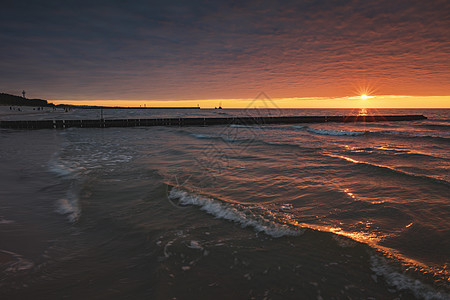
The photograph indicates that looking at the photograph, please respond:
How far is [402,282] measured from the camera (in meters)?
3.98

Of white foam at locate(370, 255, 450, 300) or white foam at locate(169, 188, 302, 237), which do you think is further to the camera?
white foam at locate(169, 188, 302, 237)

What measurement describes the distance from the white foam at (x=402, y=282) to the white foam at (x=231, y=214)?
164 cm

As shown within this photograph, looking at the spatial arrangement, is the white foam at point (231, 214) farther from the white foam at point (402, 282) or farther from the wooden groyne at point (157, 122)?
the wooden groyne at point (157, 122)

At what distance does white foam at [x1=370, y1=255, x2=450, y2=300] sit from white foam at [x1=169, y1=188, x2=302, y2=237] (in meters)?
1.64

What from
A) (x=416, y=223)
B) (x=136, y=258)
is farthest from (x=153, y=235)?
(x=416, y=223)

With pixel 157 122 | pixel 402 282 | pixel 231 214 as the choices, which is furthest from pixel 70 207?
pixel 157 122

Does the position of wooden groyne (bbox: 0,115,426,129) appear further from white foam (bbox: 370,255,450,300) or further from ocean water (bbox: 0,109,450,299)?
white foam (bbox: 370,255,450,300)

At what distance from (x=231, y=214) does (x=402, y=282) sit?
3.84m

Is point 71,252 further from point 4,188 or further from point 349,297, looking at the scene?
point 4,188

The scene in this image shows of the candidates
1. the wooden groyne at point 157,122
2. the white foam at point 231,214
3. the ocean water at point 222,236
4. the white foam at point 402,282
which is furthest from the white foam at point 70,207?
the wooden groyne at point 157,122

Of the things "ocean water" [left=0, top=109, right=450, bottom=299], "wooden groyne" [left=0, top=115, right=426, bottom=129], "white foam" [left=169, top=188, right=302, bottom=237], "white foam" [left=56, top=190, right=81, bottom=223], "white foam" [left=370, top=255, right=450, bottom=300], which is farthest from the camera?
"wooden groyne" [left=0, top=115, right=426, bottom=129]

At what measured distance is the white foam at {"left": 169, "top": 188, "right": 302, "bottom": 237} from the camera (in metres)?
5.73

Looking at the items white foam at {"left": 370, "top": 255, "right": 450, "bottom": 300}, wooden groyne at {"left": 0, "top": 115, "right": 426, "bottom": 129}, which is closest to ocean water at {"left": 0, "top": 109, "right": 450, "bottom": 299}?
white foam at {"left": 370, "top": 255, "right": 450, "bottom": 300}

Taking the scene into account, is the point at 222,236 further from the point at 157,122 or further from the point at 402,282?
the point at 157,122
